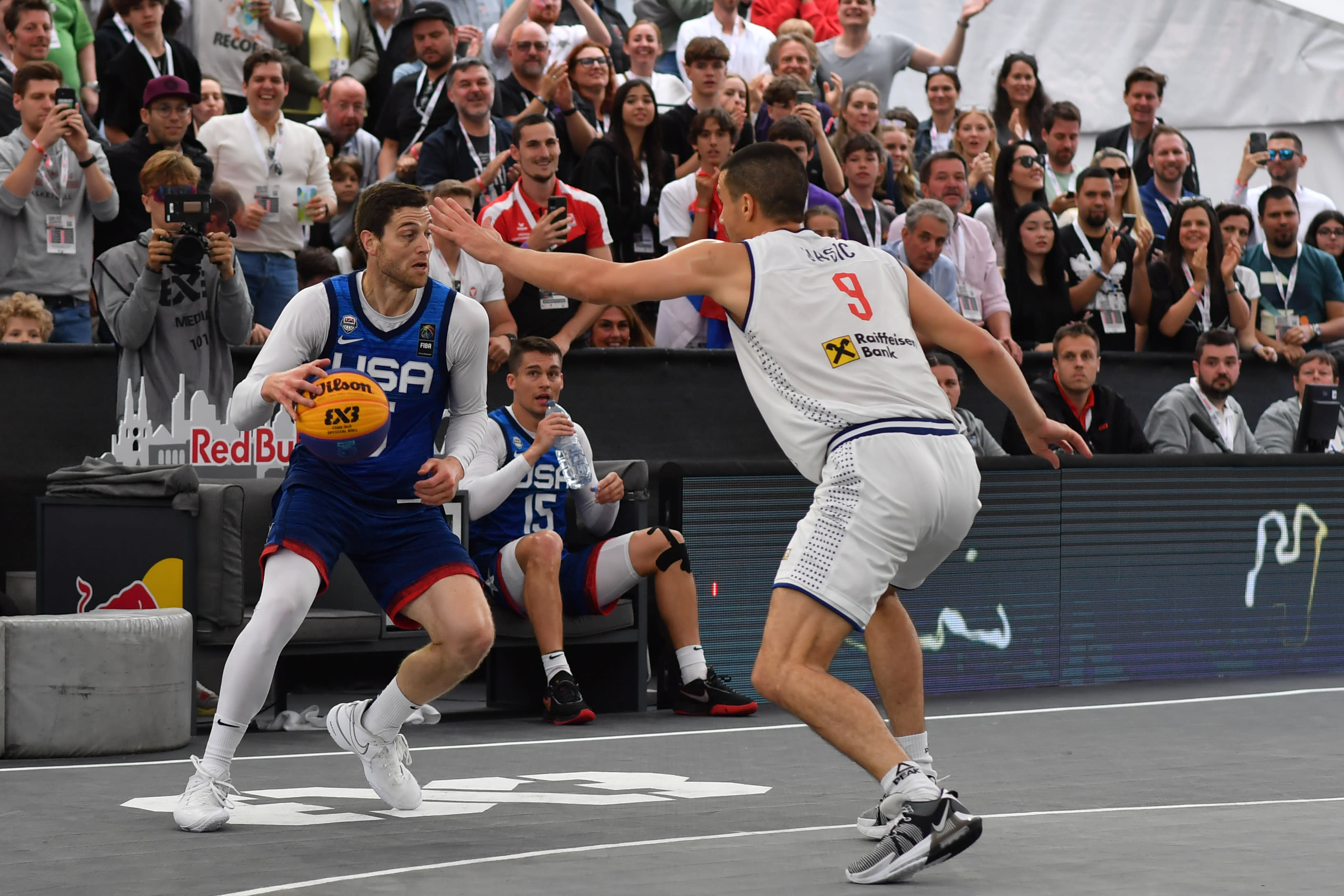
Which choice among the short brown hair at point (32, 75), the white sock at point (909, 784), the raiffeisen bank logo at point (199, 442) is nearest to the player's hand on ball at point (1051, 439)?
the white sock at point (909, 784)

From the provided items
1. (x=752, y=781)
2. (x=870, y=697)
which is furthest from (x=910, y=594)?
(x=752, y=781)

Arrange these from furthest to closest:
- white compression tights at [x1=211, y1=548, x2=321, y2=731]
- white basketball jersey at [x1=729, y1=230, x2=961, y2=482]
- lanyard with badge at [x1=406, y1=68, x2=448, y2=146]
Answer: lanyard with badge at [x1=406, y1=68, x2=448, y2=146]
white compression tights at [x1=211, y1=548, x2=321, y2=731]
white basketball jersey at [x1=729, y1=230, x2=961, y2=482]

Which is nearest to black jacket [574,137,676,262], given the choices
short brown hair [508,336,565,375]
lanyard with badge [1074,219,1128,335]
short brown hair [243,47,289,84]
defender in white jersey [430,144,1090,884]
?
short brown hair [243,47,289,84]

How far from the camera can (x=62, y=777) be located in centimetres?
699

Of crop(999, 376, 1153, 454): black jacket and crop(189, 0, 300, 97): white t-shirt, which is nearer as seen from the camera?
crop(999, 376, 1153, 454): black jacket

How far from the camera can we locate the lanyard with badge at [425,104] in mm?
11906

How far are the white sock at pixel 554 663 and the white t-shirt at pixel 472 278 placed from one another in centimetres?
231

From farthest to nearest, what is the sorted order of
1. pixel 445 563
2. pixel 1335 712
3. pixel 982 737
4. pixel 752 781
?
pixel 1335 712 < pixel 982 737 < pixel 752 781 < pixel 445 563

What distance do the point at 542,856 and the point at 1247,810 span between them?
2600mm

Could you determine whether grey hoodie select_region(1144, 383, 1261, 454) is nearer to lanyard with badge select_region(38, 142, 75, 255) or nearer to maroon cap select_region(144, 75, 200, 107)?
maroon cap select_region(144, 75, 200, 107)

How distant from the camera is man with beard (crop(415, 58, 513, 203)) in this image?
1117cm

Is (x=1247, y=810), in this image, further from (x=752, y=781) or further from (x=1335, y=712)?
(x=1335, y=712)

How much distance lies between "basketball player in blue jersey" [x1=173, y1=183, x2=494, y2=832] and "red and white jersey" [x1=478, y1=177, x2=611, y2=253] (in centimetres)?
398

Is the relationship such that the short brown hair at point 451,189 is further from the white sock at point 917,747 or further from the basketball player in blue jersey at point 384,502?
the white sock at point 917,747
